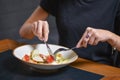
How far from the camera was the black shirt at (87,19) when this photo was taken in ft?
4.28

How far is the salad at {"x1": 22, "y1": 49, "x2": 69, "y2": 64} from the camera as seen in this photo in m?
1.04

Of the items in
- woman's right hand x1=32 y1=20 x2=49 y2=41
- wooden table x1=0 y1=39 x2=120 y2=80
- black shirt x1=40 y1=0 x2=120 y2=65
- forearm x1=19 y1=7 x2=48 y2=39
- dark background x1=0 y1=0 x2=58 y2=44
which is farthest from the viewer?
dark background x1=0 y1=0 x2=58 y2=44

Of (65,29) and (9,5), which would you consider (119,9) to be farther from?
(9,5)

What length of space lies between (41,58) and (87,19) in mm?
376

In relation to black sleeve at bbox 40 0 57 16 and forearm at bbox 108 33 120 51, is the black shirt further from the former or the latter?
forearm at bbox 108 33 120 51

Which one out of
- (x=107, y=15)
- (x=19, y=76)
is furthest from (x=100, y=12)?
(x=19, y=76)

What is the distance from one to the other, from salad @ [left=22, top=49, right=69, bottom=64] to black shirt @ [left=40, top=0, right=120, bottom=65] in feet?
0.71

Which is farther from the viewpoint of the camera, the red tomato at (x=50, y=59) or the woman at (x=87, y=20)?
the woman at (x=87, y=20)

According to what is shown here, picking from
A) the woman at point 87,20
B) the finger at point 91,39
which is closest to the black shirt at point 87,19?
the woman at point 87,20

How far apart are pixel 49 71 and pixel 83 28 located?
395 millimetres

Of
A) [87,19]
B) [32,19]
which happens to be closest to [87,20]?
[87,19]

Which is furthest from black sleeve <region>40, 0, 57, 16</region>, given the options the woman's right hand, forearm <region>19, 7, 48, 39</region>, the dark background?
the dark background

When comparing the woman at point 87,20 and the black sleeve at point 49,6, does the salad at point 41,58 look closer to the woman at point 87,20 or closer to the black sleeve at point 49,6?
the woman at point 87,20

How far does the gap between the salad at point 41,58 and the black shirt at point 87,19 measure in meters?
0.22
